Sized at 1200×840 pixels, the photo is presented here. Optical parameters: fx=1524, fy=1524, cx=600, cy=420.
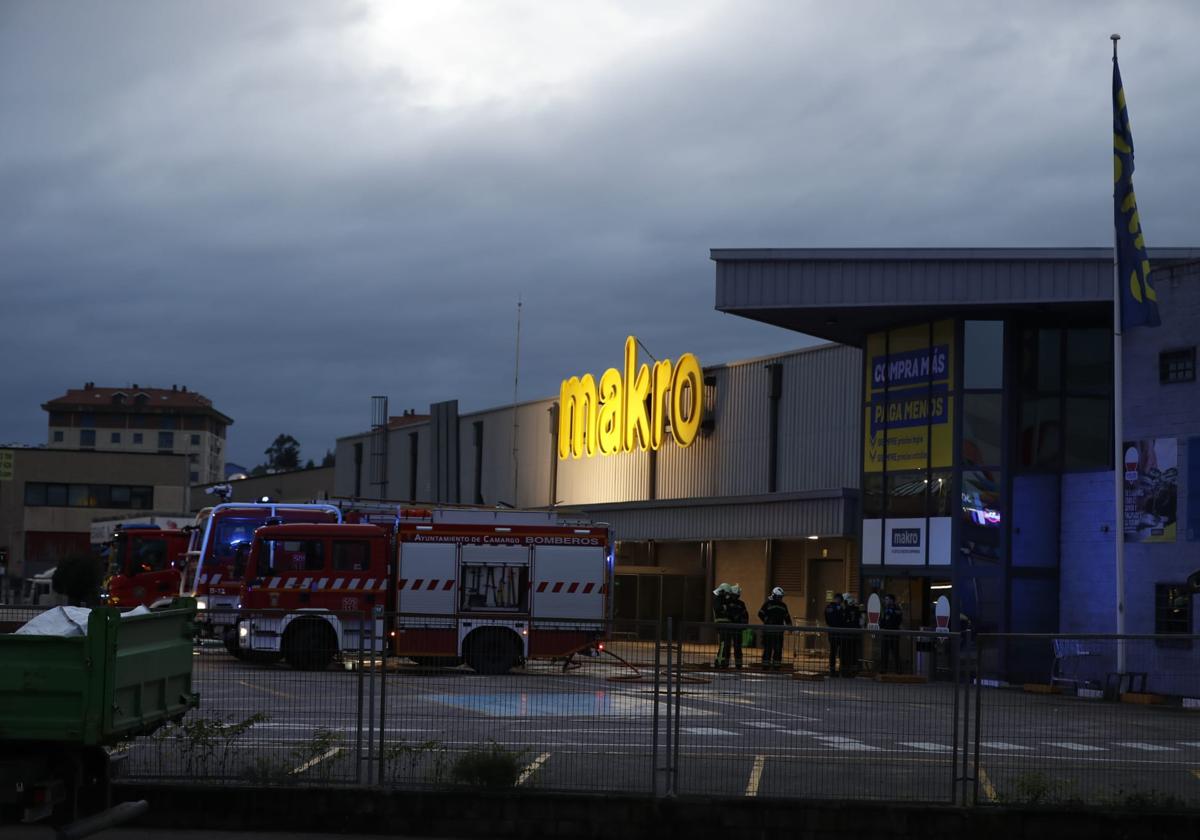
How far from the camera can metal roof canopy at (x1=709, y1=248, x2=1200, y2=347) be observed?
2959 centimetres

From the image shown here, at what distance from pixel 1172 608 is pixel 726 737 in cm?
1822

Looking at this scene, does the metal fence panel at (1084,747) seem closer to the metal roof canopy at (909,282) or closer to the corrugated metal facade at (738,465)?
the metal roof canopy at (909,282)

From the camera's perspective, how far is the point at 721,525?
41188 mm

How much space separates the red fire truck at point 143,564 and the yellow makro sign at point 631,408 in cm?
1414

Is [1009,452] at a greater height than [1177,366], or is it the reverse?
[1177,366]

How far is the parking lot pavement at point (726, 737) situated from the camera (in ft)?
39.5

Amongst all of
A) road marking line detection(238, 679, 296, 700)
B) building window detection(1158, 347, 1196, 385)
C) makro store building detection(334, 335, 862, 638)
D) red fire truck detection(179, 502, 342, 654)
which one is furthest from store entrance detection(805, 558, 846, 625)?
road marking line detection(238, 679, 296, 700)

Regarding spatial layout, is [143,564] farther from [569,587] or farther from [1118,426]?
[1118,426]

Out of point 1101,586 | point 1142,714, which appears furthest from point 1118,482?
point 1142,714

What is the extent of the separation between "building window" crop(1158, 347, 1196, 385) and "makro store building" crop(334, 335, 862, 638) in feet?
30.6

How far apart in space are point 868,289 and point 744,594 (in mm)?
14816

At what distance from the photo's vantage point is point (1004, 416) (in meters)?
30.8

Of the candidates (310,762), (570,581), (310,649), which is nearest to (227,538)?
(570,581)

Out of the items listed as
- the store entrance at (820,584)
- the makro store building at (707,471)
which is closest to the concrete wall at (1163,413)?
the makro store building at (707,471)
